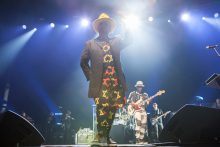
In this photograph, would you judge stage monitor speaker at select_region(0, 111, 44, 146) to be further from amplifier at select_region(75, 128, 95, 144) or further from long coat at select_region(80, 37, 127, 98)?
amplifier at select_region(75, 128, 95, 144)

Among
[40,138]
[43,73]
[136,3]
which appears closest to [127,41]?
[40,138]

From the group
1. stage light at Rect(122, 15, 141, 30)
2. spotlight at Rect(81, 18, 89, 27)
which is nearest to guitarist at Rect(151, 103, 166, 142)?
stage light at Rect(122, 15, 141, 30)

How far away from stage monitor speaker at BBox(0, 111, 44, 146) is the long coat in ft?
3.47

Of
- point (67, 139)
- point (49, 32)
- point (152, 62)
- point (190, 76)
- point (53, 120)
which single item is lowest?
point (67, 139)

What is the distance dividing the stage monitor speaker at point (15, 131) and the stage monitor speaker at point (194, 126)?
1824 mm

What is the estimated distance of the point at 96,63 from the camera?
4211 mm

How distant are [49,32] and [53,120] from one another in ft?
16.7

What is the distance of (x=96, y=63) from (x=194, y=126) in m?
1.83

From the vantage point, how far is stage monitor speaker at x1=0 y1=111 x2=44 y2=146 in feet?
10.8

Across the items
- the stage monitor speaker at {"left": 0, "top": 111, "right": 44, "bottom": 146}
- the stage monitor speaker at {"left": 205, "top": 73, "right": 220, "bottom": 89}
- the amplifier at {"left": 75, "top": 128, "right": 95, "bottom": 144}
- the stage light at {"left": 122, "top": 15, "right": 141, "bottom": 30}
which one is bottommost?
the amplifier at {"left": 75, "top": 128, "right": 95, "bottom": 144}

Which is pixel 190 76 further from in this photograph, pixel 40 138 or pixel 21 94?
pixel 40 138

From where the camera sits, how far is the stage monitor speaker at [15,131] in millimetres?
3299

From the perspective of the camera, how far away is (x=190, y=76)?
15.1 m

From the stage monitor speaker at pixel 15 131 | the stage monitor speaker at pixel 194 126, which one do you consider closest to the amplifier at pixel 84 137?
the stage monitor speaker at pixel 15 131
